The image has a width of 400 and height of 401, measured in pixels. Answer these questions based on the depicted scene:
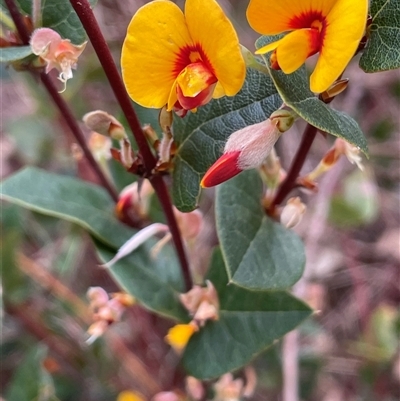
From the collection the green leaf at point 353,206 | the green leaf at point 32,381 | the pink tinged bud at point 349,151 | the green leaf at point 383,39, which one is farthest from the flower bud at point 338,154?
the green leaf at point 353,206

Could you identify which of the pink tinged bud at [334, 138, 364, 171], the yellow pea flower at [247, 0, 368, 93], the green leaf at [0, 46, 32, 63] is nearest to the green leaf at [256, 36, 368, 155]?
the yellow pea flower at [247, 0, 368, 93]

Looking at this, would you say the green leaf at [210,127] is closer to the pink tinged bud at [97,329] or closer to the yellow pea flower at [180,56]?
the yellow pea flower at [180,56]

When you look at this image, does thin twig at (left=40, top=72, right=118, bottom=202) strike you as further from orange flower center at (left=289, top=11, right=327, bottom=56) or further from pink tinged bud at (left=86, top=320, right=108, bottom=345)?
orange flower center at (left=289, top=11, right=327, bottom=56)

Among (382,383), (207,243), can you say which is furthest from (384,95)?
(382,383)

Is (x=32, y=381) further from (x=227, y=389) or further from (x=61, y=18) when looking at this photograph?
(x=61, y=18)

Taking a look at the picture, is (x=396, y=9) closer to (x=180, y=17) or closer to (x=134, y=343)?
(x=180, y=17)

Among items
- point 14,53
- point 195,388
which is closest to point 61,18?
point 14,53
